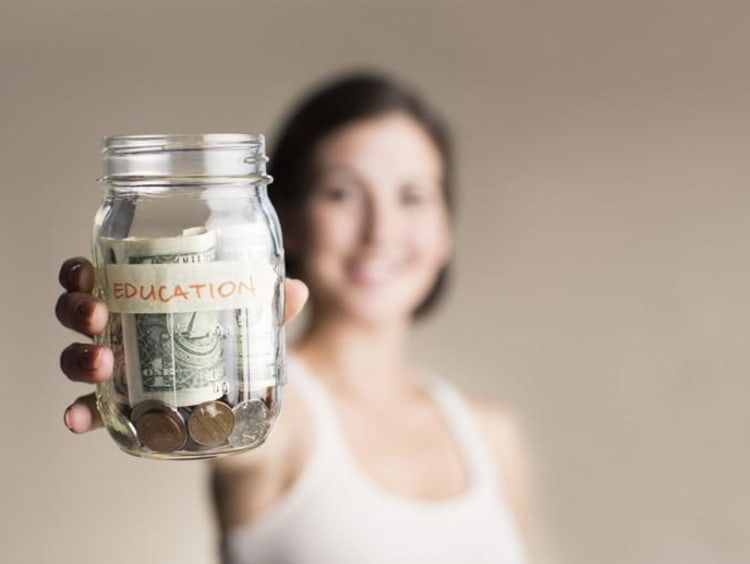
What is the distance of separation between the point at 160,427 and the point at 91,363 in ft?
0.24

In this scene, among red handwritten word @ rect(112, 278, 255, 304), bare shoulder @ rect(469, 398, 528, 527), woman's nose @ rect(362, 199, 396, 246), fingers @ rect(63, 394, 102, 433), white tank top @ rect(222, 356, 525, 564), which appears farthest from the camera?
bare shoulder @ rect(469, 398, 528, 527)

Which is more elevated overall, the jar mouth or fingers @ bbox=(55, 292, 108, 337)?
the jar mouth

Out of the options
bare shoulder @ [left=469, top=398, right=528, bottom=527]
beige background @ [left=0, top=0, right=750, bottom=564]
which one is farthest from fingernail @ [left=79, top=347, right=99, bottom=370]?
beige background @ [left=0, top=0, right=750, bottom=564]

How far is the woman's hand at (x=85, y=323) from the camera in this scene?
80 centimetres

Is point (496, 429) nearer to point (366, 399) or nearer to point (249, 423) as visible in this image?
point (366, 399)

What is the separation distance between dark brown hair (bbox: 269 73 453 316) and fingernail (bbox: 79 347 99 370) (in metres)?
1.20

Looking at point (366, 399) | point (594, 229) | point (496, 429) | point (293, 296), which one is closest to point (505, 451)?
point (496, 429)

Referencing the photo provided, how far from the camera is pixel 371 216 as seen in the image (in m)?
1.99

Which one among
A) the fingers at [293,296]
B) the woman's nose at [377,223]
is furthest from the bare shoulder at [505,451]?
the fingers at [293,296]

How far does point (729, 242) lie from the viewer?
267 cm

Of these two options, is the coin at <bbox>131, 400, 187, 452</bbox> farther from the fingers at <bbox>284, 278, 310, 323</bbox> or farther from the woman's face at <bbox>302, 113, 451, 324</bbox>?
the woman's face at <bbox>302, 113, 451, 324</bbox>

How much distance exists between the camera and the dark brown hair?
2.00 meters

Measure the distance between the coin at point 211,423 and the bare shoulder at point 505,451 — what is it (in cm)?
145

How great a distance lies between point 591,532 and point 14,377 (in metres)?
1.32
